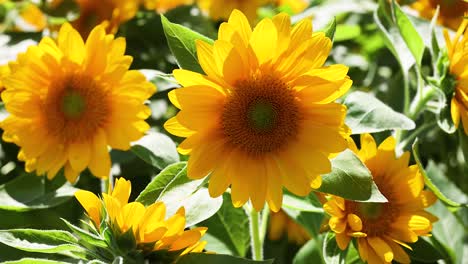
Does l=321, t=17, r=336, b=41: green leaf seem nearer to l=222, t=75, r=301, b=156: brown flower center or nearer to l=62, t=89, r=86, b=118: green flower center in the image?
l=222, t=75, r=301, b=156: brown flower center

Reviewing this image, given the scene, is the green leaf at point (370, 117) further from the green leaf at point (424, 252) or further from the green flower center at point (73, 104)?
the green flower center at point (73, 104)

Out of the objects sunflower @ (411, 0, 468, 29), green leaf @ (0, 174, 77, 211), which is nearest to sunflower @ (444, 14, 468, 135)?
sunflower @ (411, 0, 468, 29)

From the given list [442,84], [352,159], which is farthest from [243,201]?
[442,84]

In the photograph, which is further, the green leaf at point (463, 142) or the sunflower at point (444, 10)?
the sunflower at point (444, 10)

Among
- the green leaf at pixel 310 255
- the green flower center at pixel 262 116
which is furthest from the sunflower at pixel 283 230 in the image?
the green flower center at pixel 262 116

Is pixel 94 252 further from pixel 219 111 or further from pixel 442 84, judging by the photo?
pixel 442 84
